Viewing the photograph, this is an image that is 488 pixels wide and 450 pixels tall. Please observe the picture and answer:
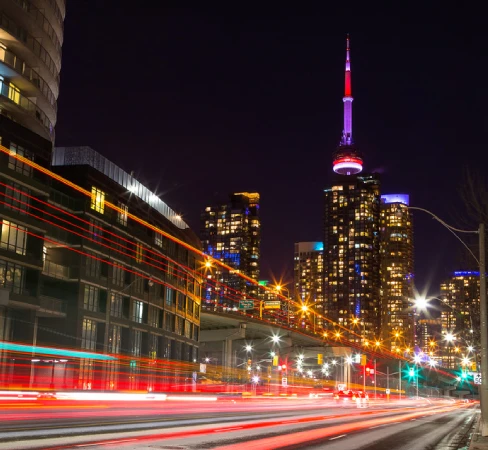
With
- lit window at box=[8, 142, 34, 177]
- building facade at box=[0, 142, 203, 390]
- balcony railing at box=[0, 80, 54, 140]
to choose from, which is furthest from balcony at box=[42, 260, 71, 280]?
balcony railing at box=[0, 80, 54, 140]

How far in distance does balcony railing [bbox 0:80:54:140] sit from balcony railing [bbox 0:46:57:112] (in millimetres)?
1808

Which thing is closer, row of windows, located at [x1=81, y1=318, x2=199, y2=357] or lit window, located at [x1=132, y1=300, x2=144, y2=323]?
row of windows, located at [x1=81, y1=318, x2=199, y2=357]

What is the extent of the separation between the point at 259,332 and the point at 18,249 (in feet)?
250

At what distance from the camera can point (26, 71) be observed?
235ft

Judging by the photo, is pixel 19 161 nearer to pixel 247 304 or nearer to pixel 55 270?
pixel 55 270

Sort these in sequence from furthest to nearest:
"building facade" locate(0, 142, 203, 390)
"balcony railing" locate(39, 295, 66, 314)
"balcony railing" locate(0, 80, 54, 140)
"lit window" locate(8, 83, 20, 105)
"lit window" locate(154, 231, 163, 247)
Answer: "lit window" locate(154, 231, 163, 247), "lit window" locate(8, 83, 20, 105), "balcony railing" locate(0, 80, 54, 140), "balcony railing" locate(39, 295, 66, 314), "building facade" locate(0, 142, 203, 390)

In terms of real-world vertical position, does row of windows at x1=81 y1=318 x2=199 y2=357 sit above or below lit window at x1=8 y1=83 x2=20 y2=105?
below

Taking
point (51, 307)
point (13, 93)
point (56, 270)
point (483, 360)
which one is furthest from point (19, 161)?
point (483, 360)

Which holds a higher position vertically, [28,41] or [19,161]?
[28,41]

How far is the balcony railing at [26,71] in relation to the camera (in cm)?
6788

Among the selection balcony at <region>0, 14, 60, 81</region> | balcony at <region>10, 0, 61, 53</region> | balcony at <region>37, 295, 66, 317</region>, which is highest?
balcony at <region>10, 0, 61, 53</region>

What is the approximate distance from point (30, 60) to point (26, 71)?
1.25m

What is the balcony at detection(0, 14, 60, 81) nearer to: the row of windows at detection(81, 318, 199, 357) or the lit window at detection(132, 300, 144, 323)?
the row of windows at detection(81, 318, 199, 357)

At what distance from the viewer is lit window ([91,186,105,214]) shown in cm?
7643
